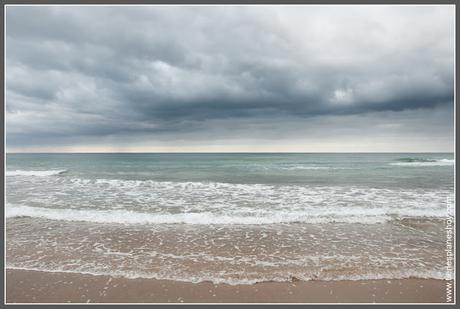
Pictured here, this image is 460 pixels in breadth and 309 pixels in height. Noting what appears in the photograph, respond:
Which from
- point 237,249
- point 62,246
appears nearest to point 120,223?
point 62,246

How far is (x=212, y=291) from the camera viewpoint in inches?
197

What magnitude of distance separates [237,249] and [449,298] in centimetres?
479

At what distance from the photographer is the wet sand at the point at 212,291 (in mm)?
4785

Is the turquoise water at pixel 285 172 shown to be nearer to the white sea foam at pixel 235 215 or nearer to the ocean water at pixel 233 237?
the ocean water at pixel 233 237

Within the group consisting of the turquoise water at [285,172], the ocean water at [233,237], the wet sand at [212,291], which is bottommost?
the wet sand at [212,291]

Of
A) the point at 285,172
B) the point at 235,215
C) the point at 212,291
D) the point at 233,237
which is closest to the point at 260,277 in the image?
the point at 212,291

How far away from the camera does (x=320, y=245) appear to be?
23.8ft

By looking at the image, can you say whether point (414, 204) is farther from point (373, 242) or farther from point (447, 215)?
point (373, 242)

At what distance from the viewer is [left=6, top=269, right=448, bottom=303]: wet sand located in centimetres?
479

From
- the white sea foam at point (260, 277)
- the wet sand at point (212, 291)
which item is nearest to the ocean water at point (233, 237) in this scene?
the white sea foam at point (260, 277)

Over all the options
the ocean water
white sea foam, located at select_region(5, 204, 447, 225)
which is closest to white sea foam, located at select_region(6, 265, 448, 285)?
the ocean water

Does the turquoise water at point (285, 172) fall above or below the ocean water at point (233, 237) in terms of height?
above

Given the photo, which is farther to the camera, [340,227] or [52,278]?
[340,227]

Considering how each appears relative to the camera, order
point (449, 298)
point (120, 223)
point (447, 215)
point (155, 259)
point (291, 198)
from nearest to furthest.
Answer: point (449, 298) → point (155, 259) → point (120, 223) → point (447, 215) → point (291, 198)
